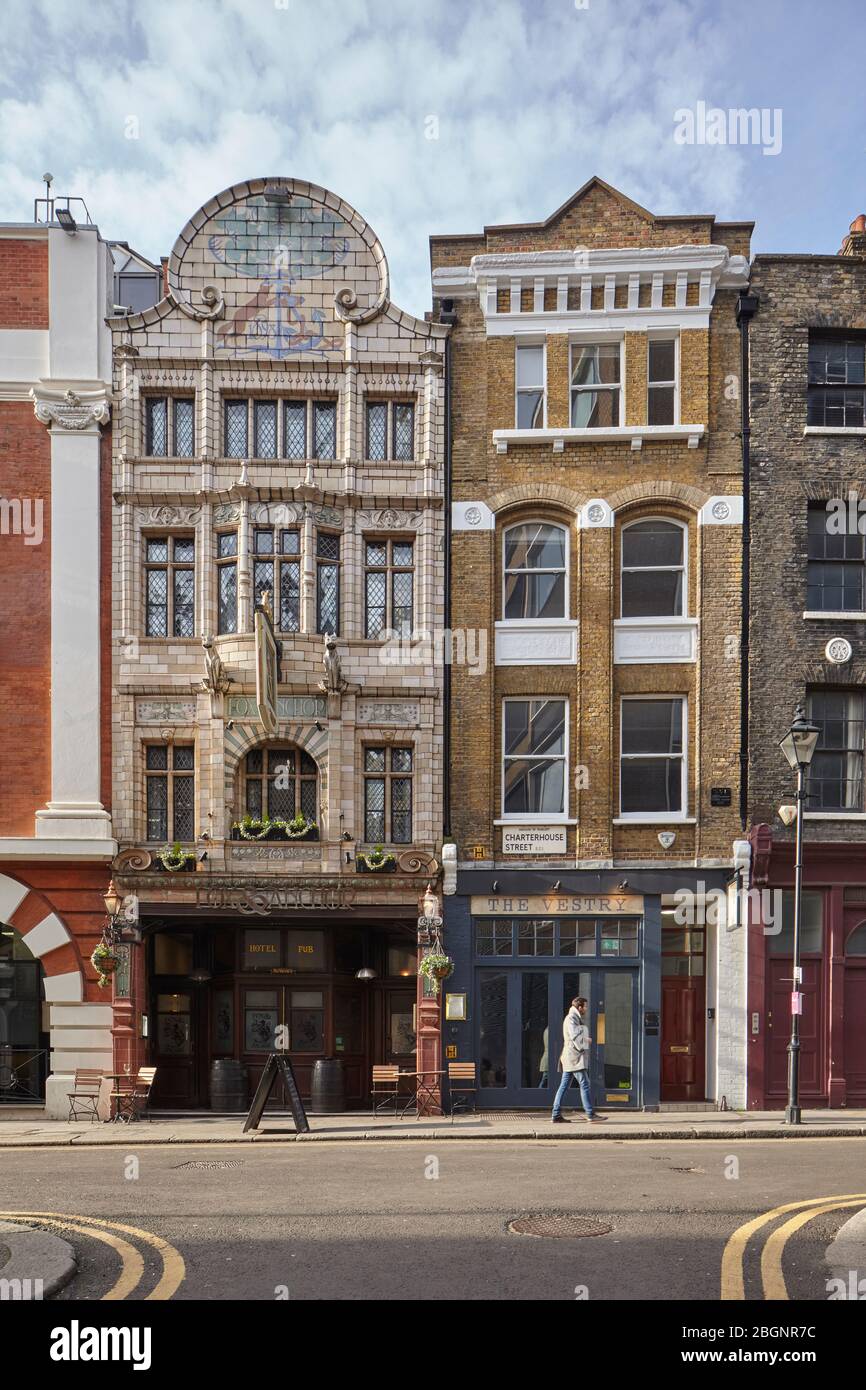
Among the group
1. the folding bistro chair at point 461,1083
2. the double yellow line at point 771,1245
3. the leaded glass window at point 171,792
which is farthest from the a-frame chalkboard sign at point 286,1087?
the double yellow line at point 771,1245

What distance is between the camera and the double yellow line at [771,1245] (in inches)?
332

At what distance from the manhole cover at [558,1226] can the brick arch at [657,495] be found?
45.6 ft

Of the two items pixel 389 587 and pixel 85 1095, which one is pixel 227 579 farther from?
pixel 85 1095

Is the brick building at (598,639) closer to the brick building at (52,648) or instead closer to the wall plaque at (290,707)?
the wall plaque at (290,707)

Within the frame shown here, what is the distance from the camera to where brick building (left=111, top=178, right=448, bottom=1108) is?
70.5ft

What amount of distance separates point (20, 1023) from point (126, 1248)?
43.5 feet

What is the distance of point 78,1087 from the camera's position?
817 inches

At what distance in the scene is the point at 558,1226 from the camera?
34.5ft

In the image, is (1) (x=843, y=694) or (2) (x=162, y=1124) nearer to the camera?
(2) (x=162, y=1124)

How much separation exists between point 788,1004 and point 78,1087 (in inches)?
478

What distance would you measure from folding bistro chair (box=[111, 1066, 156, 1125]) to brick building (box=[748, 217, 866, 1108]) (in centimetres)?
1027

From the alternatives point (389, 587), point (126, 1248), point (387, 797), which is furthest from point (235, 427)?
point (126, 1248)
